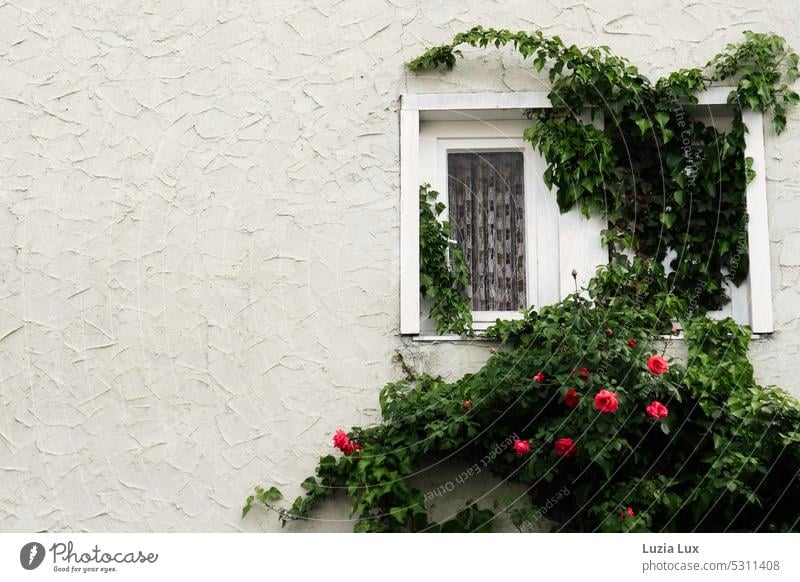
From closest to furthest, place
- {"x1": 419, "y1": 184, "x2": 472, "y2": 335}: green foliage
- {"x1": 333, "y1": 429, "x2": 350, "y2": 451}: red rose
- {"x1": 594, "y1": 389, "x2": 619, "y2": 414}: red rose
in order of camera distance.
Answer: {"x1": 594, "y1": 389, "x2": 619, "y2": 414}: red rose
{"x1": 333, "y1": 429, "x2": 350, "y2": 451}: red rose
{"x1": 419, "y1": 184, "x2": 472, "y2": 335}: green foliage

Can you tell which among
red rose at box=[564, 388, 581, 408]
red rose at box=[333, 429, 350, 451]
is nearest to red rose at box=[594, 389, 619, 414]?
red rose at box=[564, 388, 581, 408]

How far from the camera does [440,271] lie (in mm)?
6000

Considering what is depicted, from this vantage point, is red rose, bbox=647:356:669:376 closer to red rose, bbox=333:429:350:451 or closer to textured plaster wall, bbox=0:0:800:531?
textured plaster wall, bbox=0:0:800:531

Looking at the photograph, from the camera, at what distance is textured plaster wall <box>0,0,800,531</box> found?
19.0 ft

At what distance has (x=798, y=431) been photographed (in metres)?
5.39

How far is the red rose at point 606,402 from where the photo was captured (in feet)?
17.3

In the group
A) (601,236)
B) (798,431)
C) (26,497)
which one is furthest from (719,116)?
(26,497)

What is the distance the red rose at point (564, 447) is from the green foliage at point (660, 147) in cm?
110
